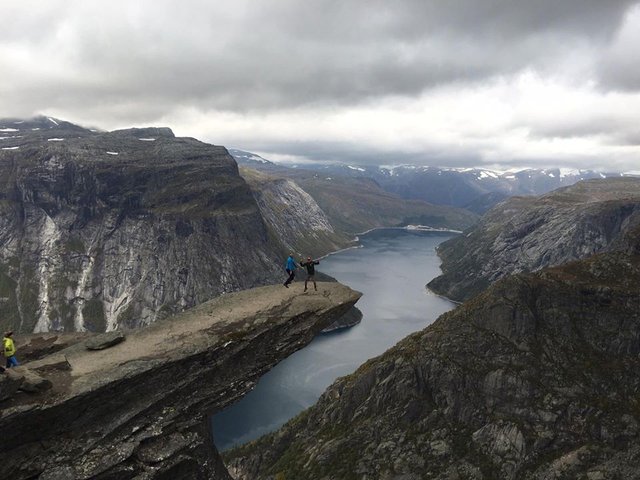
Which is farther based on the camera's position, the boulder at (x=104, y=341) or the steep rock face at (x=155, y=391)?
the boulder at (x=104, y=341)

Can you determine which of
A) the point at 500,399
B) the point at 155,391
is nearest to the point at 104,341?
the point at 155,391

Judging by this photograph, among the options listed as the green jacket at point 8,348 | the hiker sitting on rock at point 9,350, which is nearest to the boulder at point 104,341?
the hiker sitting on rock at point 9,350

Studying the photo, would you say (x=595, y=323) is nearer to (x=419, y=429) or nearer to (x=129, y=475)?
(x=419, y=429)

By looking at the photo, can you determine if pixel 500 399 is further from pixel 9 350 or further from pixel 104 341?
pixel 9 350

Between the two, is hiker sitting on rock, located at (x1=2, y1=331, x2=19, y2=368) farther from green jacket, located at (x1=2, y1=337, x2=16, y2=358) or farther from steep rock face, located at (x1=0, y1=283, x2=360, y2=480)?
steep rock face, located at (x1=0, y1=283, x2=360, y2=480)

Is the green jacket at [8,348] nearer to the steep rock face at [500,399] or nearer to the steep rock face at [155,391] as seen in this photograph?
the steep rock face at [155,391]

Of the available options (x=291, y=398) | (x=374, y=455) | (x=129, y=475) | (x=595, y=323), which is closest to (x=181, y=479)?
(x=129, y=475)
